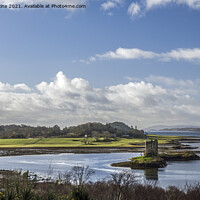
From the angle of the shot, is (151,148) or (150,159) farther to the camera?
(151,148)

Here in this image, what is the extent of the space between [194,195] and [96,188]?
1345 centimetres

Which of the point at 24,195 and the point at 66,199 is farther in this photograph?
the point at 66,199

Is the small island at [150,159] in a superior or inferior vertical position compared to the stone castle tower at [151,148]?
inferior

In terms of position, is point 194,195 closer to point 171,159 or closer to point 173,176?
point 173,176

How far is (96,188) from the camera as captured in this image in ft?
155

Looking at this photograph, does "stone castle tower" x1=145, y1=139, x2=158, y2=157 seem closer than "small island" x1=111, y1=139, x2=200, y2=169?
No

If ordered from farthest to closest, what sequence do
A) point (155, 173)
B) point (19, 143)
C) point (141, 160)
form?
point (19, 143) < point (141, 160) < point (155, 173)

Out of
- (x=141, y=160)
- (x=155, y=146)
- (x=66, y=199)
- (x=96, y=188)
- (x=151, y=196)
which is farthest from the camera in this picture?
(x=155, y=146)

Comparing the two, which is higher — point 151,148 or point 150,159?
point 151,148

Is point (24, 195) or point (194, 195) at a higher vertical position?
point (24, 195)

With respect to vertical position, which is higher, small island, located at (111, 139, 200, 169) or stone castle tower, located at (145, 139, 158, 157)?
stone castle tower, located at (145, 139, 158, 157)

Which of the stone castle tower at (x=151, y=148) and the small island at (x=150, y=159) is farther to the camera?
the stone castle tower at (x=151, y=148)

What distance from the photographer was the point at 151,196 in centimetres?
4197

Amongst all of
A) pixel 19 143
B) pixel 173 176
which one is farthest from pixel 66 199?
pixel 19 143
